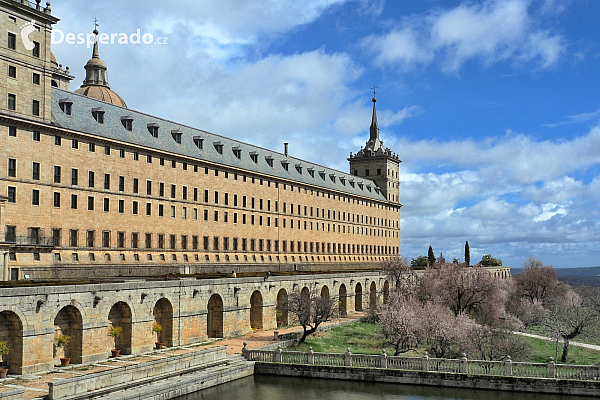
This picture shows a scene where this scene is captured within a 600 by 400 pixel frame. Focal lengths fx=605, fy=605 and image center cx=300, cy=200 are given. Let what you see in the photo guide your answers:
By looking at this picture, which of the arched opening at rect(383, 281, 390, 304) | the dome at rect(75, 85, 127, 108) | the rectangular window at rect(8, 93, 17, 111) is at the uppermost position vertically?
the dome at rect(75, 85, 127, 108)

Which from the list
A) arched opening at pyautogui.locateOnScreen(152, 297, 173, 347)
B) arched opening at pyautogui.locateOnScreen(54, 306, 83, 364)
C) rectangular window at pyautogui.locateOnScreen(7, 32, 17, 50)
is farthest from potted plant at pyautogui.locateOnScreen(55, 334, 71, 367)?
rectangular window at pyautogui.locateOnScreen(7, 32, 17, 50)

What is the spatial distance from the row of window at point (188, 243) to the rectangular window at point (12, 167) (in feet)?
12.9

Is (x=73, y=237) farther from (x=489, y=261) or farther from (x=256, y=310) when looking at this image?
(x=489, y=261)

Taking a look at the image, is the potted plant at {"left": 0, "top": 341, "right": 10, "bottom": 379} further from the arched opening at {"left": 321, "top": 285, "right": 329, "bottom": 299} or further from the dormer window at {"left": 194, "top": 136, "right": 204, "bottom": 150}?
the dormer window at {"left": 194, "top": 136, "right": 204, "bottom": 150}

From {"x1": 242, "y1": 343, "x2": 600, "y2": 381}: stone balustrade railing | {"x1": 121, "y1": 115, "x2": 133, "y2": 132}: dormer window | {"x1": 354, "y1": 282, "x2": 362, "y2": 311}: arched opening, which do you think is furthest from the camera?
{"x1": 354, "y1": 282, "x2": 362, "y2": 311}: arched opening

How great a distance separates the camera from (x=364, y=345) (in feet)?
166

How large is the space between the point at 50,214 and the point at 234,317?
16.8 m

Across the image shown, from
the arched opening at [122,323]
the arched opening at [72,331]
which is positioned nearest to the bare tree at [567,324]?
the arched opening at [122,323]

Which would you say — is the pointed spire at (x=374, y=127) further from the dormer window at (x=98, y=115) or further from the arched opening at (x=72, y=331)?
the arched opening at (x=72, y=331)

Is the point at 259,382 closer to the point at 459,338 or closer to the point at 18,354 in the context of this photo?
the point at 18,354

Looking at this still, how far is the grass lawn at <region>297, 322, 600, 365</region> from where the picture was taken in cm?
4756

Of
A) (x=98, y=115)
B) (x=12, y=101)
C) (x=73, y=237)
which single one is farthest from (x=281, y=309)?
(x=12, y=101)

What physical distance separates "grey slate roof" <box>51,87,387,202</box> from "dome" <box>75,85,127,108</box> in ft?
49.1

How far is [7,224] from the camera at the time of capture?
43.7 m
